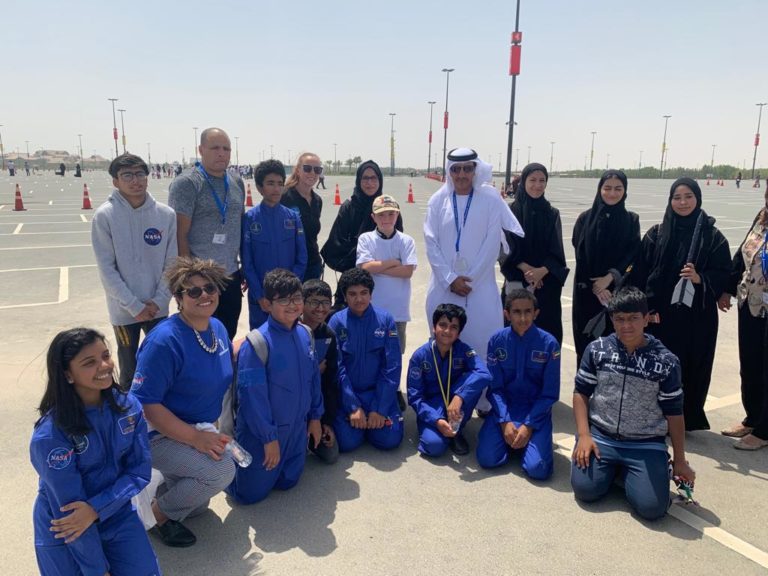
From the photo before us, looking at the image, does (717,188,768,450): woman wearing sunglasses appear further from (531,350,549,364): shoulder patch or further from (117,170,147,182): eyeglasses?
(117,170,147,182): eyeglasses

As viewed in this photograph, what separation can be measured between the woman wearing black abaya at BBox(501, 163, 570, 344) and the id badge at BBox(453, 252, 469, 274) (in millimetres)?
449

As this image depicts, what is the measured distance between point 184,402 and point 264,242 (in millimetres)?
1760

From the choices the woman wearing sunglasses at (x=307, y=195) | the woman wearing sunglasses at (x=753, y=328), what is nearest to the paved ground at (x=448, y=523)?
the woman wearing sunglasses at (x=753, y=328)

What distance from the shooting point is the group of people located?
2379mm

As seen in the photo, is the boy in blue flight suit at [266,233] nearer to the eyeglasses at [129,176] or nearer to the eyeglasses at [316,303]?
the eyeglasses at [316,303]

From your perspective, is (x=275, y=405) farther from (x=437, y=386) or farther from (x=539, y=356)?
(x=539, y=356)

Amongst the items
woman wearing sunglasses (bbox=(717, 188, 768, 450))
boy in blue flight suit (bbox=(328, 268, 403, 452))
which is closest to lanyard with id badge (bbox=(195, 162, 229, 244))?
boy in blue flight suit (bbox=(328, 268, 403, 452))

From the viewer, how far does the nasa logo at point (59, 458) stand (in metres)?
2.18

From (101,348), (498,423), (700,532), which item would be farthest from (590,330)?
(101,348)

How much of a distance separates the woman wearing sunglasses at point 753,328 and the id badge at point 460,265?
6.34 ft

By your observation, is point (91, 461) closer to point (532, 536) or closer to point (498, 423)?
point (532, 536)

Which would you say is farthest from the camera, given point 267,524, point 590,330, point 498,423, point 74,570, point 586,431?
point 590,330

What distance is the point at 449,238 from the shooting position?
15.4ft

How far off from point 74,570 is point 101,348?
0.90m
